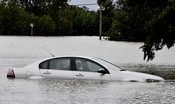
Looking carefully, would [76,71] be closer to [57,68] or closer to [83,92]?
[57,68]

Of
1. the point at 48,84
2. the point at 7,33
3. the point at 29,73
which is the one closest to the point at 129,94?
the point at 48,84

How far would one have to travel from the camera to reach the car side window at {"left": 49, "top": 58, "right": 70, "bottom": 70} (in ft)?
64.4

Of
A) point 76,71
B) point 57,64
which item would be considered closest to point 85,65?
point 76,71

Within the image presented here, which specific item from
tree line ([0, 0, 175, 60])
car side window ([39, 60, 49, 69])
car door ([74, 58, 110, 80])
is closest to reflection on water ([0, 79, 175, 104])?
car door ([74, 58, 110, 80])

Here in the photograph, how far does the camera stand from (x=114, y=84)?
18922mm

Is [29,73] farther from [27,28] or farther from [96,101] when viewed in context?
[27,28]

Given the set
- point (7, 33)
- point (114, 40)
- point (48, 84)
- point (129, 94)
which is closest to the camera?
point (129, 94)

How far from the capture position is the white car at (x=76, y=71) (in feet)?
63.6

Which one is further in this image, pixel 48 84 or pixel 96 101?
pixel 48 84

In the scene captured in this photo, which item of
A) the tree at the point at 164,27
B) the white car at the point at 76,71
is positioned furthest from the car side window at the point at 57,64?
the tree at the point at 164,27

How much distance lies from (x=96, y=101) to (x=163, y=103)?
1.77 metres

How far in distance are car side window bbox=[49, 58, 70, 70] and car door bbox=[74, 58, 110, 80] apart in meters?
0.32

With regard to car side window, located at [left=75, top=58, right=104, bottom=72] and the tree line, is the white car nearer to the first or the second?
car side window, located at [left=75, top=58, right=104, bottom=72]

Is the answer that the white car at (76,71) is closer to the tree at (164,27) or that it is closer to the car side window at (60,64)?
the car side window at (60,64)
